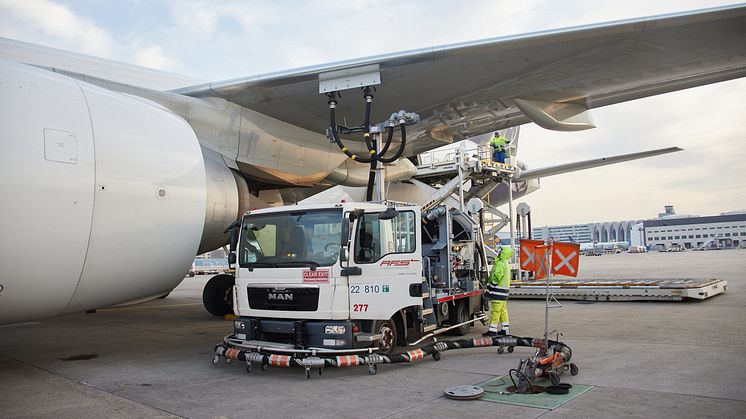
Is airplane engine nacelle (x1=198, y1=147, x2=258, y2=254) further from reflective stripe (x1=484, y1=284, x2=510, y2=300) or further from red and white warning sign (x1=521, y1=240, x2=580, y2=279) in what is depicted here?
red and white warning sign (x1=521, y1=240, x2=580, y2=279)

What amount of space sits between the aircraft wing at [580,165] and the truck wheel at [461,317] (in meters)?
12.4

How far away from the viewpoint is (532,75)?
28.2 feet

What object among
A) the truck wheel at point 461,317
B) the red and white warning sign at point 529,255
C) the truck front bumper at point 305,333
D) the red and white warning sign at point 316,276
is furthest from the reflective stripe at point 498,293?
the red and white warning sign at point 316,276

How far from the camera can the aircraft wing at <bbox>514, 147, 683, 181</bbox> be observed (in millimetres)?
20438

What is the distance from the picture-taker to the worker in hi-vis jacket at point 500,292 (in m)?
8.91

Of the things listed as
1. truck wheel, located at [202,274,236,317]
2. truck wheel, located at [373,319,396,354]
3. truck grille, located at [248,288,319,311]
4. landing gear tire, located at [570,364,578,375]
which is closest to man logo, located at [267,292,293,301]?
truck grille, located at [248,288,319,311]

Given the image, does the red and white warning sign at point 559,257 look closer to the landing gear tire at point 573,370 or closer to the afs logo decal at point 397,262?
the landing gear tire at point 573,370

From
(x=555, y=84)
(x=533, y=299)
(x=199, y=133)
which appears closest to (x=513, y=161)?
(x=533, y=299)

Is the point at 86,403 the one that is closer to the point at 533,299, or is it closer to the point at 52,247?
the point at 52,247

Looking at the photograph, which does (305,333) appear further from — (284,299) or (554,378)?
(554,378)

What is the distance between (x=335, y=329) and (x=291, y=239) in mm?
1277

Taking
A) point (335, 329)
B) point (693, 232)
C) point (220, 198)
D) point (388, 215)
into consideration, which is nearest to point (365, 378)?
point (335, 329)

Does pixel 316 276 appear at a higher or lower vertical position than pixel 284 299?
higher

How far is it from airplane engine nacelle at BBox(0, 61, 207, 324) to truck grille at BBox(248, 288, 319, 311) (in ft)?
3.47
